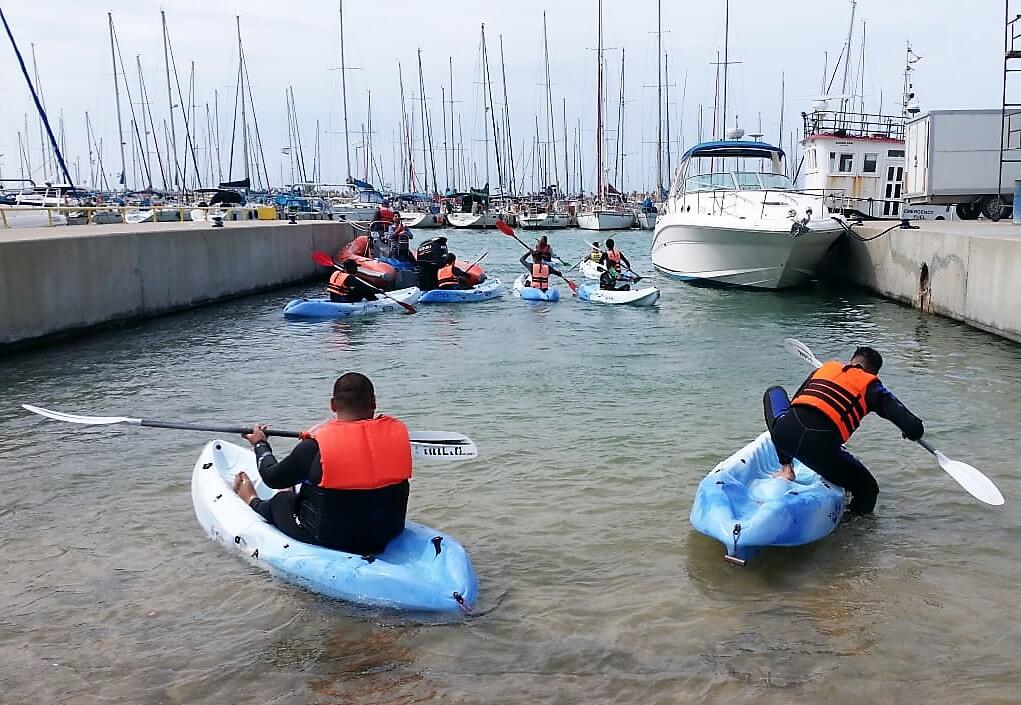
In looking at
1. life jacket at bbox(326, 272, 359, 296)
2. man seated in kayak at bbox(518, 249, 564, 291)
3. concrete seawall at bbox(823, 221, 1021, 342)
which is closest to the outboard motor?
man seated in kayak at bbox(518, 249, 564, 291)

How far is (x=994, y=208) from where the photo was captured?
22.4m

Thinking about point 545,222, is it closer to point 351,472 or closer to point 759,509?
point 759,509

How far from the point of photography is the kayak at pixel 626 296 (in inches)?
710

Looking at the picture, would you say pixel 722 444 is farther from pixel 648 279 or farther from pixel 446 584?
pixel 648 279

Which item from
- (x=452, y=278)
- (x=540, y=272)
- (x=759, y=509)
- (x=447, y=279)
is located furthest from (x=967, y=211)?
(x=759, y=509)

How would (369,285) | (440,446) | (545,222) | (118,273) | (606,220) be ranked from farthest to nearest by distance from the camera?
1. (545,222)
2. (606,220)
3. (369,285)
4. (118,273)
5. (440,446)

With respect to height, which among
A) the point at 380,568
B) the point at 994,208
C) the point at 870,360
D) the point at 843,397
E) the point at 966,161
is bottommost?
the point at 380,568

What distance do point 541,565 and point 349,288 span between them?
12902 mm

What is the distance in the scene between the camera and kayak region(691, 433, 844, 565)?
18.0 ft

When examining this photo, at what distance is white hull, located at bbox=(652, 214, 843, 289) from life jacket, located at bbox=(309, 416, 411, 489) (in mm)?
16254

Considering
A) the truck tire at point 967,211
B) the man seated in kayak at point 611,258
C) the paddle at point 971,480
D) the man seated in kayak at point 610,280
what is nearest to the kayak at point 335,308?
the man seated in kayak at point 610,280

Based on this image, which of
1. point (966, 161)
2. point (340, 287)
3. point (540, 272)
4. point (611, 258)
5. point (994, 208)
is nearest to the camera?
point (340, 287)

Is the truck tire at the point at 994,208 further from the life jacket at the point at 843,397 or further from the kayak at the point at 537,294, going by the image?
the life jacket at the point at 843,397

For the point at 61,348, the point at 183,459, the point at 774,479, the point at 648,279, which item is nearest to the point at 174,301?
the point at 61,348
